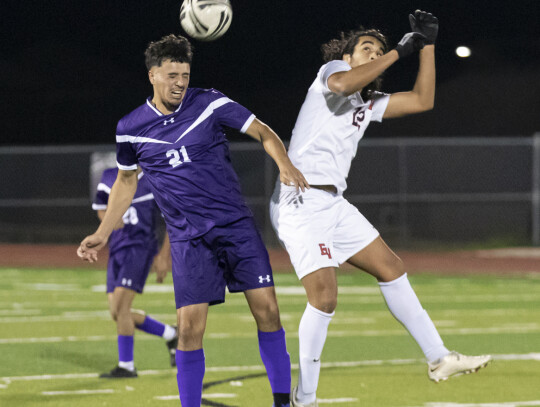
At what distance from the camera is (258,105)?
36031 mm

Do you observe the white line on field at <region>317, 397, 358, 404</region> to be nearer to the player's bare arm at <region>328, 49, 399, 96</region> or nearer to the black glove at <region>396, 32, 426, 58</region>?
the player's bare arm at <region>328, 49, 399, 96</region>

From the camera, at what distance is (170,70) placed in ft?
18.1

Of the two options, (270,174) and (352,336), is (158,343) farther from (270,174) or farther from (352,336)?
(270,174)

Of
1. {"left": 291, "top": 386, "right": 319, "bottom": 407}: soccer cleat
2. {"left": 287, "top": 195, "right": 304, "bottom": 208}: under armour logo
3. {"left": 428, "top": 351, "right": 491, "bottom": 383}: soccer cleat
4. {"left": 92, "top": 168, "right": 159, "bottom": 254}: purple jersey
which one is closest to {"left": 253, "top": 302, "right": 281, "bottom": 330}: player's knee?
{"left": 291, "top": 386, "right": 319, "bottom": 407}: soccer cleat

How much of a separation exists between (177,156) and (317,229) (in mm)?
934

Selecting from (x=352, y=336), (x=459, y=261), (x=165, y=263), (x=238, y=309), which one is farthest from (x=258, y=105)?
(x=165, y=263)

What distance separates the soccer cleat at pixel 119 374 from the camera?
752 cm

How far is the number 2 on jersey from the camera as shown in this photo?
5523 mm

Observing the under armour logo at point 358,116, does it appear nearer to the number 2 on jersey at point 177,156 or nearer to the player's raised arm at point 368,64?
the player's raised arm at point 368,64

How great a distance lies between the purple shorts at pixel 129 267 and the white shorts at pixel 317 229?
7.19 feet

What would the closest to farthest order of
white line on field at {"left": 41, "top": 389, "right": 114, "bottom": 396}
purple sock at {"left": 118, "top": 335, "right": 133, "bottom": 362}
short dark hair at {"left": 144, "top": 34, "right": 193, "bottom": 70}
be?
short dark hair at {"left": 144, "top": 34, "right": 193, "bottom": 70}
white line on field at {"left": 41, "top": 389, "right": 114, "bottom": 396}
purple sock at {"left": 118, "top": 335, "right": 133, "bottom": 362}

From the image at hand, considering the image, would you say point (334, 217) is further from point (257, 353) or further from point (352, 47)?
point (257, 353)

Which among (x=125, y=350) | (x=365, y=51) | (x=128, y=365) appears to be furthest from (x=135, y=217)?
(x=365, y=51)

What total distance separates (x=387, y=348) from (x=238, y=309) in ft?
12.1
